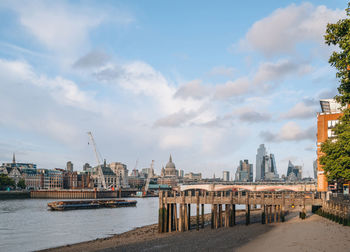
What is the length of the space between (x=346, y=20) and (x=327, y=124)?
85260 mm

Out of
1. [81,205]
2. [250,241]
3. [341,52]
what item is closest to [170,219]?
[250,241]

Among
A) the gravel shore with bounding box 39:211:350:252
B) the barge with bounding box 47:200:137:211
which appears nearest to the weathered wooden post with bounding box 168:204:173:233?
the gravel shore with bounding box 39:211:350:252

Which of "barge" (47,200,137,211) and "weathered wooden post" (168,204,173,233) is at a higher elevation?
"weathered wooden post" (168,204,173,233)

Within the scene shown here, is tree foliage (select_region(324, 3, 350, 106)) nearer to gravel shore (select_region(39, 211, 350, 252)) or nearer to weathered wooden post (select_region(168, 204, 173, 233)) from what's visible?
gravel shore (select_region(39, 211, 350, 252))

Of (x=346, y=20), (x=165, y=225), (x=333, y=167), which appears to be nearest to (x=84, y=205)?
(x=165, y=225)

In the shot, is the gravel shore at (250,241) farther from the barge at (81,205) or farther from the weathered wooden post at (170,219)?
the barge at (81,205)

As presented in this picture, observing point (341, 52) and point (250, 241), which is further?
point (250, 241)

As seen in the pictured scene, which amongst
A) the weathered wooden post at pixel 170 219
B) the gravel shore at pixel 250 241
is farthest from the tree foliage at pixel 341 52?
the weathered wooden post at pixel 170 219

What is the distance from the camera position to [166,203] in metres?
50.1

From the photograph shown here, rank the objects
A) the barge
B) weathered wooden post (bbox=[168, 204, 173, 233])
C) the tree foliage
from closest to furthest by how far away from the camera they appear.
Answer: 1. the tree foliage
2. weathered wooden post (bbox=[168, 204, 173, 233])
3. the barge

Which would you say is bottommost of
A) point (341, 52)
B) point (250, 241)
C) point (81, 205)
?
point (81, 205)

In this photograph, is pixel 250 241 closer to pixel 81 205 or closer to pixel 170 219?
pixel 170 219

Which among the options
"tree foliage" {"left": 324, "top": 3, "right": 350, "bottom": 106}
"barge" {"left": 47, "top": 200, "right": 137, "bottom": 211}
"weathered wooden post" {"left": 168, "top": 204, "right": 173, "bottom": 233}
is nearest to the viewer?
"tree foliage" {"left": 324, "top": 3, "right": 350, "bottom": 106}

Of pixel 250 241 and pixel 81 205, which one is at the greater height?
pixel 250 241
